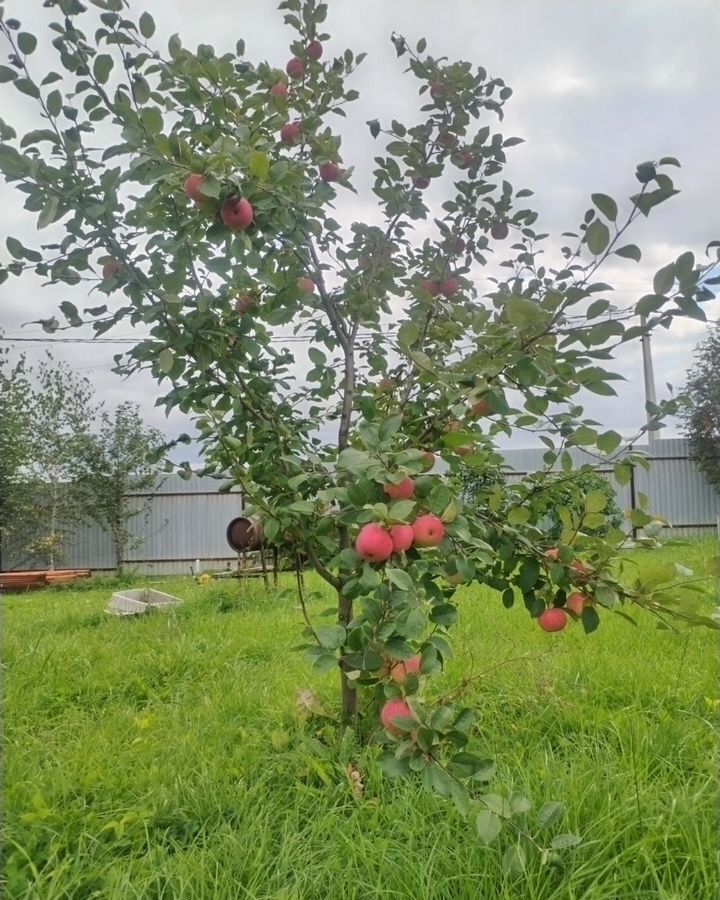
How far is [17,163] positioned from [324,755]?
1.35 meters

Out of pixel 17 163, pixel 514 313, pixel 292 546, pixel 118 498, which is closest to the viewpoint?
pixel 514 313

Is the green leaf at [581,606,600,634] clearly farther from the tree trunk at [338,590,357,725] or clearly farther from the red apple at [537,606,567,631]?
the tree trunk at [338,590,357,725]

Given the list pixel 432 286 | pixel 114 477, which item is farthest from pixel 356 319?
pixel 114 477

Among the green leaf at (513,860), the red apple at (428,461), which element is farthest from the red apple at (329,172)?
the green leaf at (513,860)

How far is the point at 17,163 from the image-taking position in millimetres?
1066

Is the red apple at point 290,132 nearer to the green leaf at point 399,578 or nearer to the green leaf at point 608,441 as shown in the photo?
the green leaf at point 608,441

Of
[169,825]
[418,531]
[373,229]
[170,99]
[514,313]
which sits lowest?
[169,825]

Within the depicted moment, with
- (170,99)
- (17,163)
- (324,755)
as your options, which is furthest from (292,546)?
(170,99)

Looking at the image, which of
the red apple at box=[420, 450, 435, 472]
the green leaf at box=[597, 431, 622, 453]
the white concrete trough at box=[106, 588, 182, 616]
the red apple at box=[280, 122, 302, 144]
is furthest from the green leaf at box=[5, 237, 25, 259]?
the white concrete trough at box=[106, 588, 182, 616]

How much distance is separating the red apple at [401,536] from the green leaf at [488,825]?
0.38m

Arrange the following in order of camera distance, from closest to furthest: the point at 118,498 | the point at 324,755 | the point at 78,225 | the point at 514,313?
the point at 514,313, the point at 78,225, the point at 324,755, the point at 118,498

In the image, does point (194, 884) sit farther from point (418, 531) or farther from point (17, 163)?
point (17, 163)

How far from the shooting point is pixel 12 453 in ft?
28.6

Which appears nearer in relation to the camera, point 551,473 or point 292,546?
point 551,473
